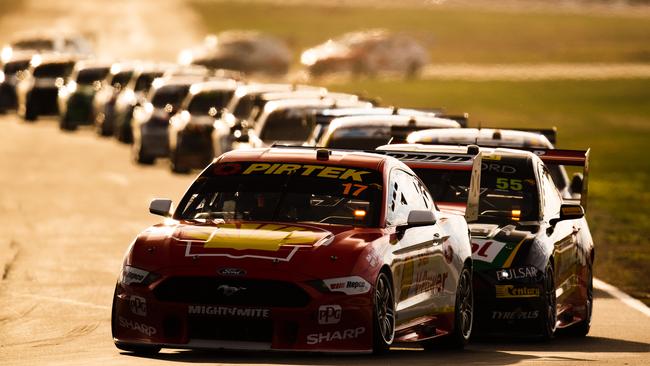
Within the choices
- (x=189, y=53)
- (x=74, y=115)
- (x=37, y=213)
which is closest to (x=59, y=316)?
(x=37, y=213)

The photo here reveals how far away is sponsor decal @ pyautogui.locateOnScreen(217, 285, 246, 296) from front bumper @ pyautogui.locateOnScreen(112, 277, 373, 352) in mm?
12

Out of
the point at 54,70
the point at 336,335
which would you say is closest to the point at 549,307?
the point at 336,335

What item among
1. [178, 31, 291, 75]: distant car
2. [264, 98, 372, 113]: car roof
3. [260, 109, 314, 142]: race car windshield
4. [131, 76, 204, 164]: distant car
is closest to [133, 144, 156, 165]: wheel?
[131, 76, 204, 164]: distant car

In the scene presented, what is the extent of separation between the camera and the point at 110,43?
269 ft

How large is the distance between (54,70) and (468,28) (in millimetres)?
47348

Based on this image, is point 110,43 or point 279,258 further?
point 110,43

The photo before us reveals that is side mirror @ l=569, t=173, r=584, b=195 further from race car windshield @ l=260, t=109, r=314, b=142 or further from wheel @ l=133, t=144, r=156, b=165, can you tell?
wheel @ l=133, t=144, r=156, b=165

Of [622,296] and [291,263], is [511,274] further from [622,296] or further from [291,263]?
[622,296]

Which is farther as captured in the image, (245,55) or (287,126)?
(245,55)

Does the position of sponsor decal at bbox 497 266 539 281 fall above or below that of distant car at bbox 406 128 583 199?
below

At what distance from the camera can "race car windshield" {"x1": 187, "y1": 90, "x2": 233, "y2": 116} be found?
32469 millimetres

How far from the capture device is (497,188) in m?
15.7

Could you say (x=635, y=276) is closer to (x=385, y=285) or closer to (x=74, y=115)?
(x=385, y=285)

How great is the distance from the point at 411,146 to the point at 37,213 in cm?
1077
